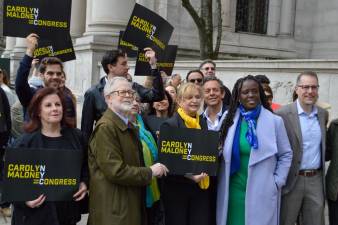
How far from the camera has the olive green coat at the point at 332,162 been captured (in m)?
4.70

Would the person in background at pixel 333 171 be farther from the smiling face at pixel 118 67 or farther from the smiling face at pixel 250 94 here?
the smiling face at pixel 118 67

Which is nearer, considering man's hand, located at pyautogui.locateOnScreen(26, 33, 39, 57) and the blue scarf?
the blue scarf

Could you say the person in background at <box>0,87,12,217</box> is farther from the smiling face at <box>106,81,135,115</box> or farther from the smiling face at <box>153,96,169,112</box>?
the smiling face at <box>106,81,135,115</box>

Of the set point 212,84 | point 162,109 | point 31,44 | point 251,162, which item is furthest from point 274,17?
point 251,162

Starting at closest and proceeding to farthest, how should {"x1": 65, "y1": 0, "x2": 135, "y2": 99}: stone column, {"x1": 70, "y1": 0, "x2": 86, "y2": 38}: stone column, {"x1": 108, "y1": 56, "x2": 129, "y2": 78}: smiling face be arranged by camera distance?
A: {"x1": 108, "y1": 56, "x2": 129, "y2": 78}: smiling face
{"x1": 65, "y1": 0, "x2": 135, "y2": 99}: stone column
{"x1": 70, "y1": 0, "x2": 86, "y2": 38}: stone column

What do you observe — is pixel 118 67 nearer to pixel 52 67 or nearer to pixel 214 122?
pixel 52 67

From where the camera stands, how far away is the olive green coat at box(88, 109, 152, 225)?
12.1ft

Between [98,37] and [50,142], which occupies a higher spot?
[98,37]

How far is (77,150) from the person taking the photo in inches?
147

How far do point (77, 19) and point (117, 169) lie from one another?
18.3 metres

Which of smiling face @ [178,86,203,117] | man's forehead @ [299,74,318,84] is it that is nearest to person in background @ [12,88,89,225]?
smiling face @ [178,86,203,117]

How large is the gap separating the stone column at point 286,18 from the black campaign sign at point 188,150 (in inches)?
665

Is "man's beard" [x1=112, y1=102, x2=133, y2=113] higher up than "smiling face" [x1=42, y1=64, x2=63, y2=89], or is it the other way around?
"smiling face" [x1=42, y1=64, x2=63, y2=89]

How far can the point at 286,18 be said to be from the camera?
20.0 metres
